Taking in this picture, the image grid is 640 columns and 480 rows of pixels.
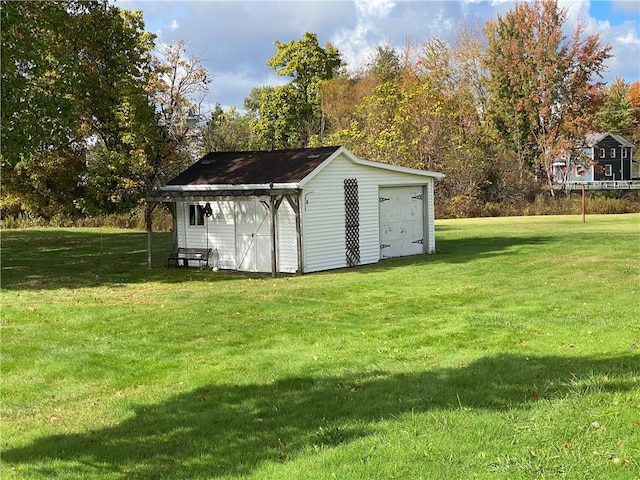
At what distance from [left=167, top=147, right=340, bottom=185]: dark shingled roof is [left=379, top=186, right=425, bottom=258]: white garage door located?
263 cm

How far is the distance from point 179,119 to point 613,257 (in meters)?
21.1

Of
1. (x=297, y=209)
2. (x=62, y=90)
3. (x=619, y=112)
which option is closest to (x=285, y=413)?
(x=297, y=209)

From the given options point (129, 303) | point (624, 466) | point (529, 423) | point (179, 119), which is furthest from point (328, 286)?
point (179, 119)

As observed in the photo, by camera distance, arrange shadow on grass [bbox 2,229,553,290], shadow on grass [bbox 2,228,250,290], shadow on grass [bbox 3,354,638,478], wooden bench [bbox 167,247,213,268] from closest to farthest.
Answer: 1. shadow on grass [bbox 3,354,638,478]
2. shadow on grass [bbox 2,228,250,290]
3. shadow on grass [bbox 2,229,553,290]
4. wooden bench [bbox 167,247,213,268]

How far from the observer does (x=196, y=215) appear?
63.9ft

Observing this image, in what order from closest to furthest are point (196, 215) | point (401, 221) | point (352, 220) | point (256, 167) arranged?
1. point (352, 220)
2. point (256, 167)
3. point (196, 215)
4. point (401, 221)

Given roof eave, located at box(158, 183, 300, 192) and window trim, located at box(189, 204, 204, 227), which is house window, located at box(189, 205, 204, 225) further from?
roof eave, located at box(158, 183, 300, 192)

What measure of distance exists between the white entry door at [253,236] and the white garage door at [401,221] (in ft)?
12.3

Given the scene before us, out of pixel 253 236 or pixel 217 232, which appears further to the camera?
pixel 217 232

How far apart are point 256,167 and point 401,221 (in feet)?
15.3

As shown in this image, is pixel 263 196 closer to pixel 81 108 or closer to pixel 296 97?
pixel 81 108

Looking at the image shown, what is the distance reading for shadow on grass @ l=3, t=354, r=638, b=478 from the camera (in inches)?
208

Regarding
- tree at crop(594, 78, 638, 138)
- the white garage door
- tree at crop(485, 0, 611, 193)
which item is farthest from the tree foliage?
tree at crop(594, 78, 638, 138)

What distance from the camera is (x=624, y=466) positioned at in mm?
4738
